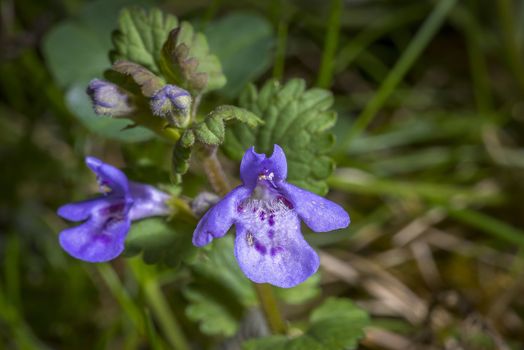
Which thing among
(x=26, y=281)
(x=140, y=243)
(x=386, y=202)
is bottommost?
(x=26, y=281)

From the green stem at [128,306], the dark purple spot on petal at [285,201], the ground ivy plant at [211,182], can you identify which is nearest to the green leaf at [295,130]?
the ground ivy plant at [211,182]

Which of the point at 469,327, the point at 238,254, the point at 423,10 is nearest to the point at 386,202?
the point at 469,327

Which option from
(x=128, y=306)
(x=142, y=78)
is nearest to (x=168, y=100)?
(x=142, y=78)

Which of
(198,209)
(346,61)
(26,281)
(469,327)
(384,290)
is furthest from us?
(346,61)

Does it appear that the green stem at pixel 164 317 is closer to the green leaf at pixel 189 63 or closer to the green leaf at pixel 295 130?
the green leaf at pixel 295 130

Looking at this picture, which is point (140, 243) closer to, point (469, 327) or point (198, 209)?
point (198, 209)

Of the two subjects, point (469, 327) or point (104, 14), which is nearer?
point (469, 327)
